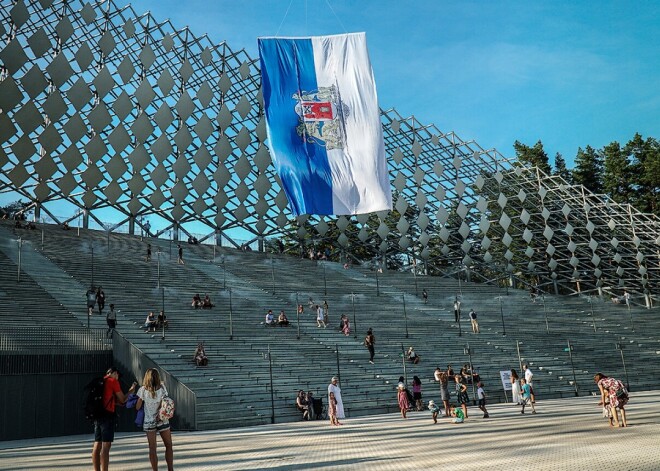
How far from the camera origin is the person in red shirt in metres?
7.99

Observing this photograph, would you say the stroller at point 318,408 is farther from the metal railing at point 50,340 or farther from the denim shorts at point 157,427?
the denim shorts at point 157,427

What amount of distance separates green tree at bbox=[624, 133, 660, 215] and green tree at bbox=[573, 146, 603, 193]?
13.3 feet

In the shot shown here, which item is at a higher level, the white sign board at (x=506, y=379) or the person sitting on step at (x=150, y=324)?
the person sitting on step at (x=150, y=324)

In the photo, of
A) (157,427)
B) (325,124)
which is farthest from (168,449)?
(325,124)

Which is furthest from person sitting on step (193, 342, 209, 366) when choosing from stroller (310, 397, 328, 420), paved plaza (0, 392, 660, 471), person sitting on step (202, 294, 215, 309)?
person sitting on step (202, 294, 215, 309)

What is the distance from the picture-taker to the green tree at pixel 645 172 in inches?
2410


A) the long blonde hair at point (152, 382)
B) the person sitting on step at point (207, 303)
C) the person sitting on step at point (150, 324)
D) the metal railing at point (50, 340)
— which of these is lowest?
the long blonde hair at point (152, 382)

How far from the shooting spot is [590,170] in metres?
68.5

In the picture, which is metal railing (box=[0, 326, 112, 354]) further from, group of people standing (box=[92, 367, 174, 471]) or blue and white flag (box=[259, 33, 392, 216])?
group of people standing (box=[92, 367, 174, 471])

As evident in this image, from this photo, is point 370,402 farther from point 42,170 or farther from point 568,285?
point 568,285

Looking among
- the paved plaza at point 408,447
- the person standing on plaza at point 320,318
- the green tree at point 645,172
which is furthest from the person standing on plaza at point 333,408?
the green tree at point 645,172

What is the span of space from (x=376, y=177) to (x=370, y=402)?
7.99 meters

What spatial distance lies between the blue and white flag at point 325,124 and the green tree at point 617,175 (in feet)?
182

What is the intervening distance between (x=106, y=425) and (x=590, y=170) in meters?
68.1
